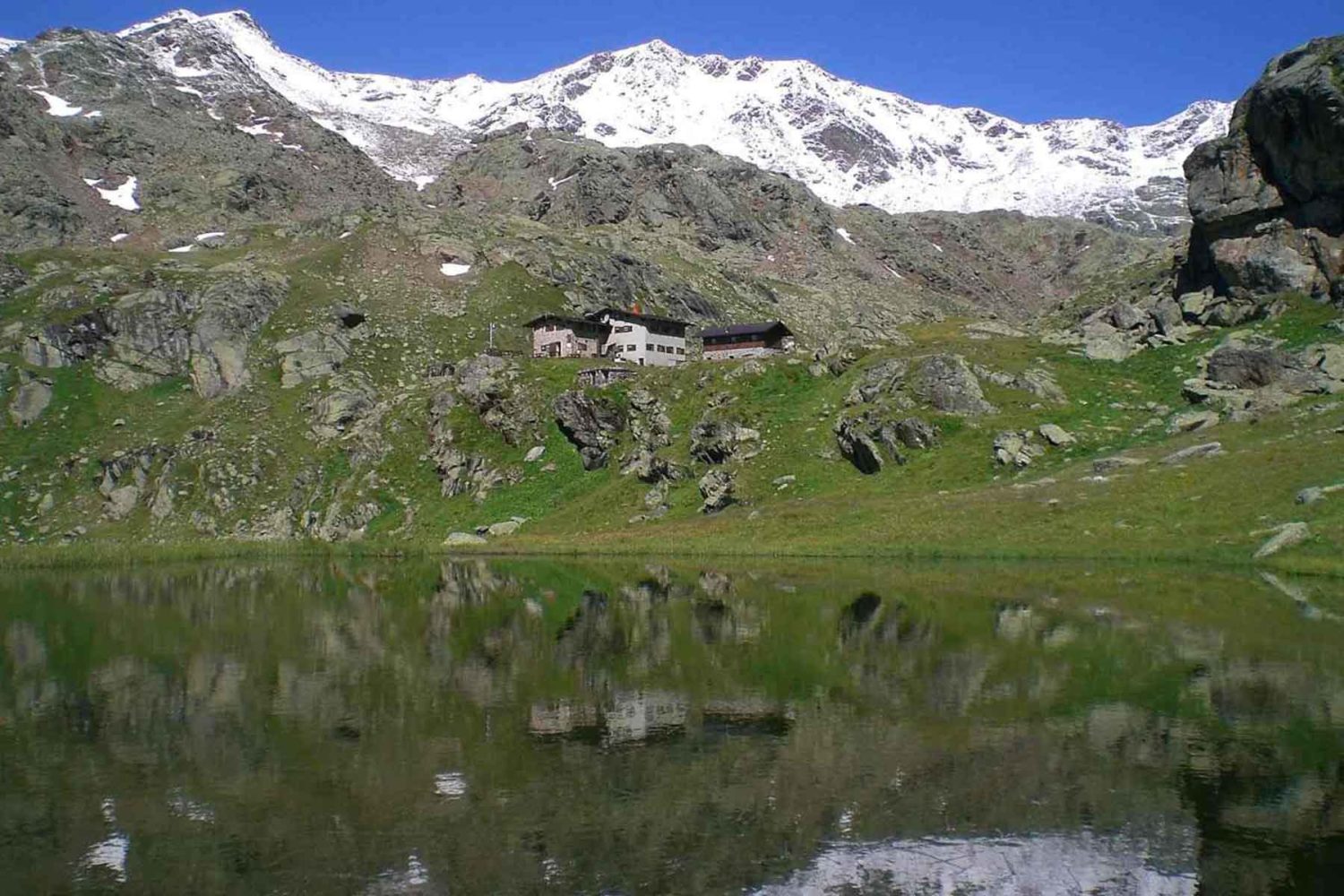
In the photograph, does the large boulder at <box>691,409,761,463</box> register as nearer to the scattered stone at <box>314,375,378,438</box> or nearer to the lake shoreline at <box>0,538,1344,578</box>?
the lake shoreline at <box>0,538,1344,578</box>

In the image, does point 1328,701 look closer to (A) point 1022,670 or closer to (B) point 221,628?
(A) point 1022,670

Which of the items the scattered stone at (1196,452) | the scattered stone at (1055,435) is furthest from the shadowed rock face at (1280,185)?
the scattered stone at (1196,452)

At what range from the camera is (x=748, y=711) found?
903 inches

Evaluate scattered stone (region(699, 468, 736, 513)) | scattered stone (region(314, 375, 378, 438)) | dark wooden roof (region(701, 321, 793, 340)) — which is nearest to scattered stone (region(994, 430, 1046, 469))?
scattered stone (region(699, 468, 736, 513))

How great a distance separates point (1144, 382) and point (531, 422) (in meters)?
63.7

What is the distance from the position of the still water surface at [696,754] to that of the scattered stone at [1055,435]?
138 feet

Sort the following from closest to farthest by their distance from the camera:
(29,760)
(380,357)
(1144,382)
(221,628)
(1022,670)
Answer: (29,760) → (1022,670) → (221,628) → (1144,382) → (380,357)

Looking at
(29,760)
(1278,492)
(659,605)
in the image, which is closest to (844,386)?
(1278,492)

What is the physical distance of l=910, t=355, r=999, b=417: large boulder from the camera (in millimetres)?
89062

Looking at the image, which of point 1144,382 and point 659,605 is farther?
point 1144,382

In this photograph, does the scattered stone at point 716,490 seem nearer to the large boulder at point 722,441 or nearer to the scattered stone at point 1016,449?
the large boulder at point 722,441

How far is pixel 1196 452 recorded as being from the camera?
6869cm

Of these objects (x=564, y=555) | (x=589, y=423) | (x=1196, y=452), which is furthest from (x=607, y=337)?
(x=1196, y=452)

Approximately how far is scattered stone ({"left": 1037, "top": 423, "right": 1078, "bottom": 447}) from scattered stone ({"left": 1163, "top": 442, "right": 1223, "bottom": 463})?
10761 mm
